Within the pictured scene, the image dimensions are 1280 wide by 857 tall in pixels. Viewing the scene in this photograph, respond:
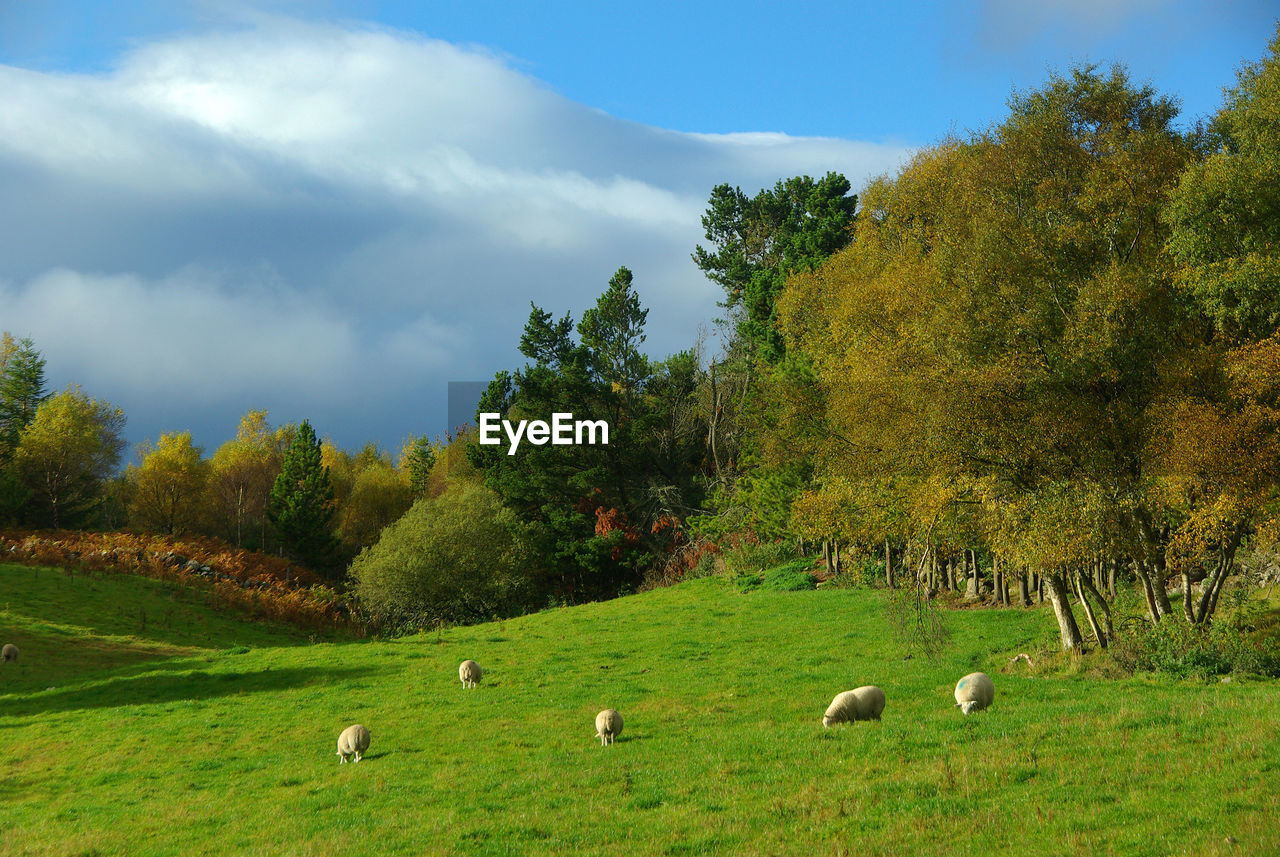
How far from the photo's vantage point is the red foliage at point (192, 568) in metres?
49.2

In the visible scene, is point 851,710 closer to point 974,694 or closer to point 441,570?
point 974,694

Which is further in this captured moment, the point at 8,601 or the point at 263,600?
the point at 263,600

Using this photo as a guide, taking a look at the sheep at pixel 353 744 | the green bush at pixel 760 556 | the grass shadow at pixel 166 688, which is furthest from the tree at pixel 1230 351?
the green bush at pixel 760 556

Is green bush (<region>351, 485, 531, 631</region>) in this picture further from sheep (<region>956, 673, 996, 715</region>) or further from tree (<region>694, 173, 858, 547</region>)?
sheep (<region>956, 673, 996, 715</region>)

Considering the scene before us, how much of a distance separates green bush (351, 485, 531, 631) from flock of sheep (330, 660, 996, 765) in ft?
117

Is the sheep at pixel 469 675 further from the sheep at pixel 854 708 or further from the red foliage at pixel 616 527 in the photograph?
the red foliage at pixel 616 527

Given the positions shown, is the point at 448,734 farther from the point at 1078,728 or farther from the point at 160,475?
the point at 160,475

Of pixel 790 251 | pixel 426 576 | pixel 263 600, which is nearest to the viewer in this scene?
pixel 263 600

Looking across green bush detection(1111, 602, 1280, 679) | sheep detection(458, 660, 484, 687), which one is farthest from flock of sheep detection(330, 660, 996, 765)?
sheep detection(458, 660, 484, 687)

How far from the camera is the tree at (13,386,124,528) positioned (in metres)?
71.2

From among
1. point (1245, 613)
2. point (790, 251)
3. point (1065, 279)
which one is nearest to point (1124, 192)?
point (1065, 279)

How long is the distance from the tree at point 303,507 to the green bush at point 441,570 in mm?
21786

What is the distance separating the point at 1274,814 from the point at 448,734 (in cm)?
1554

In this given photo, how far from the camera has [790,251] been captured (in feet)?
210
